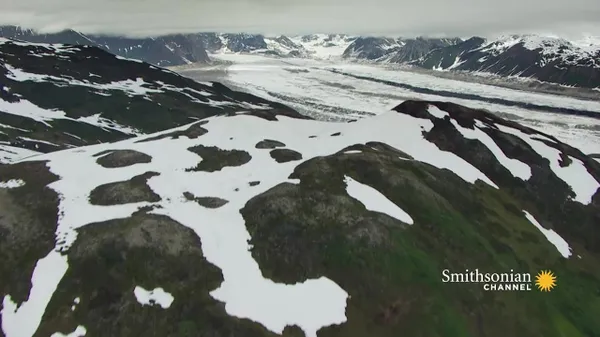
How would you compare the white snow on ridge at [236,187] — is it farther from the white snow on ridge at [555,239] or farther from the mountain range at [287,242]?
the white snow on ridge at [555,239]

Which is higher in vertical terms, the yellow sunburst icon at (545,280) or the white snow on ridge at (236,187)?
the white snow on ridge at (236,187)

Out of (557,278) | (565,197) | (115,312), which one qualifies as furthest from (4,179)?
(565,197)

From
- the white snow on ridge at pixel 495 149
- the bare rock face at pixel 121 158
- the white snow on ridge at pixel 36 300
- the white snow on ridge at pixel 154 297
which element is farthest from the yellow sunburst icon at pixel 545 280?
the bare rock face at pixel 121 158

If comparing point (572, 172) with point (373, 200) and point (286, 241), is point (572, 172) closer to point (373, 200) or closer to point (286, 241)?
point (373, 200)

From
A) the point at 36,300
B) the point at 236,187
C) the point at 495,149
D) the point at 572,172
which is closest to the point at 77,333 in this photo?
the point at 36,300

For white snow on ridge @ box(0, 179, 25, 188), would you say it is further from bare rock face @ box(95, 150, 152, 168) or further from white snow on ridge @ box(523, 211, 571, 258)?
white snow on ridge @ box(523, 211, 571, 258)
